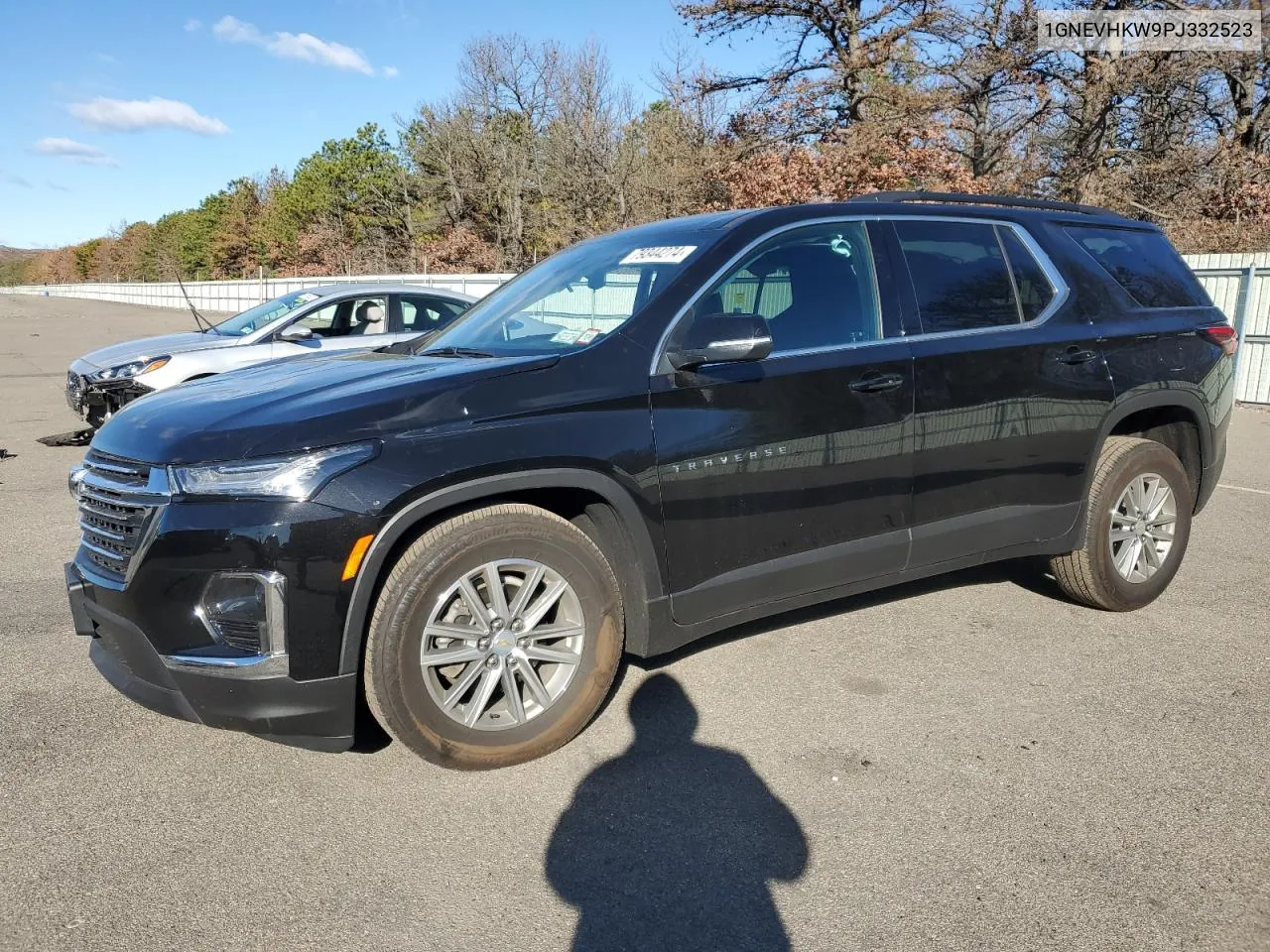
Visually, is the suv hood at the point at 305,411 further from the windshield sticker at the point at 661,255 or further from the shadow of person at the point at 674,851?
the shadow of person at the point at 674,851

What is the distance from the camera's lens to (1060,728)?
11.7 ft

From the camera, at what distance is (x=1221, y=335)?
498 cm

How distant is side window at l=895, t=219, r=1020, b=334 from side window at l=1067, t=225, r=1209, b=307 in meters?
0.62

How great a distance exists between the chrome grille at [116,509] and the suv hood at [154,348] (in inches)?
272

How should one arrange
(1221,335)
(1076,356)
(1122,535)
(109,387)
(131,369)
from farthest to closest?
(131,369)
(109,387)
(1221,335)
(1122,535)
(1076,356)

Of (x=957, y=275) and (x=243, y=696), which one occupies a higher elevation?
(x=957, y=275)

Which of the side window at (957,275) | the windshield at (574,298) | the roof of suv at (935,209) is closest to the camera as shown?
the windshield at (574,298)

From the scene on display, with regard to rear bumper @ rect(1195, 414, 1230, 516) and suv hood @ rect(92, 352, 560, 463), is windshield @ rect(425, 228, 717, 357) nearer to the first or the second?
suv hood @ rect(92, 352, 560, 463)

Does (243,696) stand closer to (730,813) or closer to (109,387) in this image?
(730,813)

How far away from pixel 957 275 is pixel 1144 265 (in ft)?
4.43

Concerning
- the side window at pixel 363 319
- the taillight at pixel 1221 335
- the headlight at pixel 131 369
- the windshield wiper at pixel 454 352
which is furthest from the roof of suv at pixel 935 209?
the headlight at pixel 131 369

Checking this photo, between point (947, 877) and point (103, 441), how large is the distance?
3.00 meters

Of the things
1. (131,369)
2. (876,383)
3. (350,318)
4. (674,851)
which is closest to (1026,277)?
(876,383)

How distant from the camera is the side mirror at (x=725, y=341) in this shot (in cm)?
332
